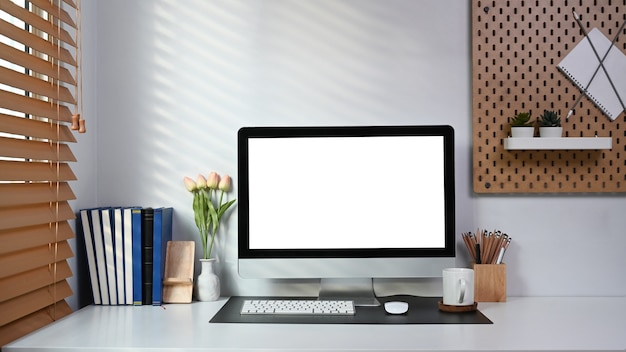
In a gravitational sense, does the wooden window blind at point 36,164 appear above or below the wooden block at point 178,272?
above

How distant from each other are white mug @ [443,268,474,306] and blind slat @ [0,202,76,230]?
40.7 inches

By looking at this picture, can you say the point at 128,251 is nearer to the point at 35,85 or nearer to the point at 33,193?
the point at 33,193

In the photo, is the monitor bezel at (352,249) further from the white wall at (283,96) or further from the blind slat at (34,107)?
the blind slat at (34,107)

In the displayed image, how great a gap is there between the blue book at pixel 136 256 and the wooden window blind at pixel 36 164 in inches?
7.0

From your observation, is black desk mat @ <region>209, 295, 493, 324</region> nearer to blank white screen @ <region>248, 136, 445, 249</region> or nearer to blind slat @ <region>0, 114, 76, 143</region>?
blank white screen @ <region>248, 136, 445, 249</region>

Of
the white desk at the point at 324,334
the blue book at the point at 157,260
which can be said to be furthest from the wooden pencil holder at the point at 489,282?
the blue book at the point at 157,260

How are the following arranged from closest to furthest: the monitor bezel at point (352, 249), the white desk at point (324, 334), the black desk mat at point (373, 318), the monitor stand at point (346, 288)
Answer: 1. the white desk at point (324, 334)
2. the black desk mat at point (373, 318)
3. the monitor bezel at point (352, 249)
4. the monitor stand at point (346, 288)

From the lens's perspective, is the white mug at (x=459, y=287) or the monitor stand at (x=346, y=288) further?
the monitor stand at (x=346, y=288)

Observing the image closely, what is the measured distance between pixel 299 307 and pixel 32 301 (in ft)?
2.20

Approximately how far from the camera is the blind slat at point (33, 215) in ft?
4.88

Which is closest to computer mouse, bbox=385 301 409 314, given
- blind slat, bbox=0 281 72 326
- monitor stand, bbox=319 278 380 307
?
monitor stand, bbox=319 278 380 307

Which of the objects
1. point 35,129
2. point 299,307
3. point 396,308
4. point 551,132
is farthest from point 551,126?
point 35,129

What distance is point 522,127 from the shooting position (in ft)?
6.44

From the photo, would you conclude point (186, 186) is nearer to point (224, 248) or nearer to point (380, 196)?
point (224, 248)
